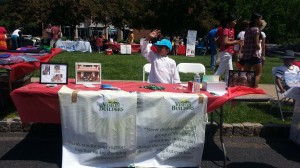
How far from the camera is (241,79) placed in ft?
15.0

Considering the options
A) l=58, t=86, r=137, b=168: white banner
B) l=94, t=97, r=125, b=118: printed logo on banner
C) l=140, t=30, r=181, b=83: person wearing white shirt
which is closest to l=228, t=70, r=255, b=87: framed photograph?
l=140, t=30, r=181, b=83: person wearing white shirt

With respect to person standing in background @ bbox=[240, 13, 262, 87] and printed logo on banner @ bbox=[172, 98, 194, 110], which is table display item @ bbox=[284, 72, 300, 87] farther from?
printed logo on banner @ bbox=[172, 98, 194, 110]

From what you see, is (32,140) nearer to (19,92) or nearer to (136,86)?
(19,92)

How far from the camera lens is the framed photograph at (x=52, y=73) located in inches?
175

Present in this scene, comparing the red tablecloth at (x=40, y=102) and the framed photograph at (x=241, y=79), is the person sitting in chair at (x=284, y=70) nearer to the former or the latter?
the framed photograph at (x=241, y=79)

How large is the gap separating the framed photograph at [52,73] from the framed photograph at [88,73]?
0.17 meters

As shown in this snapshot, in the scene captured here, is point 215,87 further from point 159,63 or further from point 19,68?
point 19,68

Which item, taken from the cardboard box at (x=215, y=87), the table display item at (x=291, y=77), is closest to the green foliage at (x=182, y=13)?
A: the table display item at (x=291, y=77)

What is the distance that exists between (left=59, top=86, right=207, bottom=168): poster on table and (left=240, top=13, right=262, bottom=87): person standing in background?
3369 mm

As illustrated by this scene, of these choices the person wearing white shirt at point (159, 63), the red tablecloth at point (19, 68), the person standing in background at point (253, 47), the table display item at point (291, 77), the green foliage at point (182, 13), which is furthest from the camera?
the green foliage at point (182, 13)

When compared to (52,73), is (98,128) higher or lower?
lower

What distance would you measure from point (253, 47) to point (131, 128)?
4.02 metres

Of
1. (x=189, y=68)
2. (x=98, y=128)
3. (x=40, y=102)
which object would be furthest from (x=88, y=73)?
(x=189, y=68)

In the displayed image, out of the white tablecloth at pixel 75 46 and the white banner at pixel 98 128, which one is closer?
the white banner at pixel 98 128
